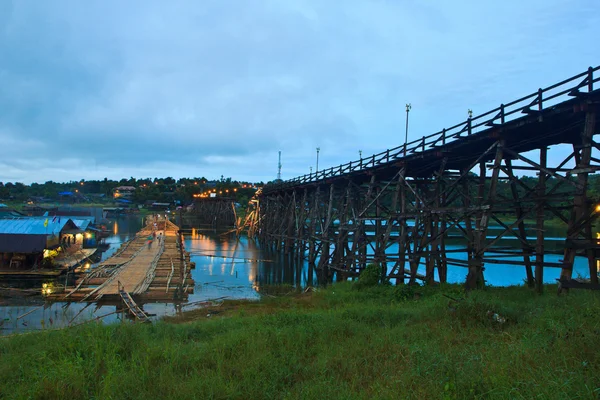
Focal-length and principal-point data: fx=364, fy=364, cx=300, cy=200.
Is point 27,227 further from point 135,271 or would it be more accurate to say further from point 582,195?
point 582,195

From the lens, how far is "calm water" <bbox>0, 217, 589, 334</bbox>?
14.4 m

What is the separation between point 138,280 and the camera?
19.6m

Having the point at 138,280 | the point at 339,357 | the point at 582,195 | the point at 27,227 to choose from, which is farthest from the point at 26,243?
the point at 582,195

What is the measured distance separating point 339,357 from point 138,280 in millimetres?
16373

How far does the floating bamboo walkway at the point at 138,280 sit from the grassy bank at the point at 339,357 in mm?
8986

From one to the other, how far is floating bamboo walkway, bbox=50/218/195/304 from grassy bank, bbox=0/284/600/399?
899 cm

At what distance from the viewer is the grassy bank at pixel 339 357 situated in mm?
4680

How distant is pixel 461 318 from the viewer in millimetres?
7848

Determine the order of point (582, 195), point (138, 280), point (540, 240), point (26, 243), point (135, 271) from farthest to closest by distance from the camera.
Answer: point (26, 243)
point (135, 271)
point (138, 280)
point (540, 240)
point (582, 195)

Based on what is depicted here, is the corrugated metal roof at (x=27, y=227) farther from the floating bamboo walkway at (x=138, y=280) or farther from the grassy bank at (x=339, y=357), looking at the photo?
the grassy bank at (x=339, y=357)

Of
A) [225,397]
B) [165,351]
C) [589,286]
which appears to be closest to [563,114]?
[589,286]

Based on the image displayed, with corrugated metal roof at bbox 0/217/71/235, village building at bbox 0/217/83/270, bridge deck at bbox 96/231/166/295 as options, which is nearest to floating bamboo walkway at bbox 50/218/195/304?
bridge deck at bbox 96/231/166/295

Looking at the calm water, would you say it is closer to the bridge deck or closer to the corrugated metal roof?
the bridge deck

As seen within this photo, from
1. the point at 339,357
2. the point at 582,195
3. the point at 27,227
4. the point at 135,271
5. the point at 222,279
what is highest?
the point at 582,195
